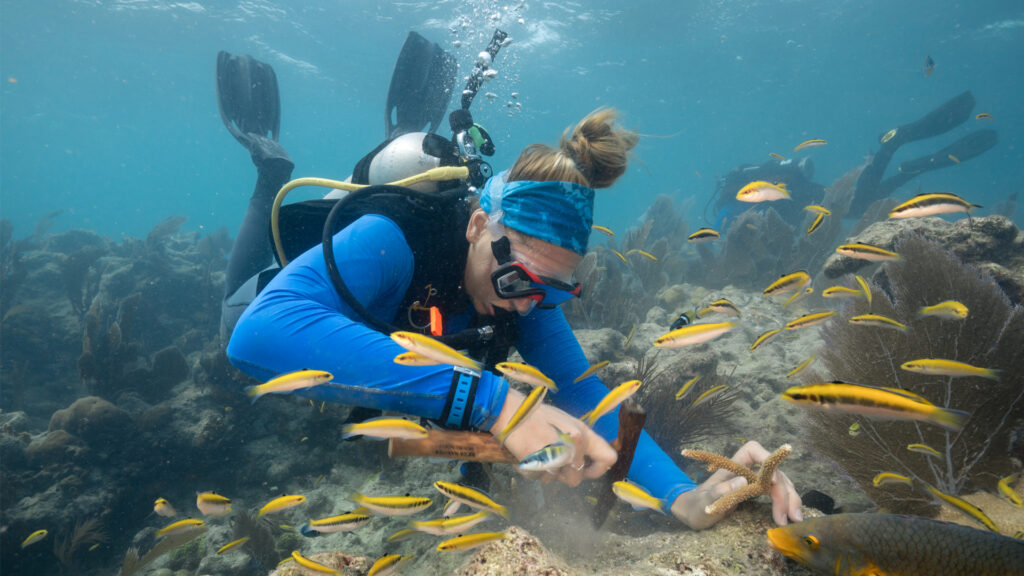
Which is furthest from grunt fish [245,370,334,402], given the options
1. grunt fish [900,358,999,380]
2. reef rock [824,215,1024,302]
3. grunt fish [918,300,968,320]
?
reef rock [824,215,1024,302]

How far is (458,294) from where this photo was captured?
2.71 meters

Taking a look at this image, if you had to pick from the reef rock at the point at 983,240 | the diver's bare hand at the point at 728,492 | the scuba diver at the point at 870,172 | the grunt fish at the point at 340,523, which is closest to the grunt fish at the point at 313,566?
the grunt fish at the point at 340,523

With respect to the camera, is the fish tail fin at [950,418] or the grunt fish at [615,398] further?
the grunt fish at [615,398]

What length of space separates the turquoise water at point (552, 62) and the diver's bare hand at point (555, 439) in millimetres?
10598

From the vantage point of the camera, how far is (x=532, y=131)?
70.4 metres

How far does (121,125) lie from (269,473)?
315ft

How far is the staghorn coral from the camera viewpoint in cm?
278

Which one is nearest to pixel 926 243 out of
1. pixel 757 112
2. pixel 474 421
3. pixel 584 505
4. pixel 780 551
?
pixel 780 551

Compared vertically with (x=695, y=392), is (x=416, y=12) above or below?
above

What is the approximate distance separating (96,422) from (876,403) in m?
8.19

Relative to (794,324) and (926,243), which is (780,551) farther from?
(926,243)

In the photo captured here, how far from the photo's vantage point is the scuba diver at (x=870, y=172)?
17.4m

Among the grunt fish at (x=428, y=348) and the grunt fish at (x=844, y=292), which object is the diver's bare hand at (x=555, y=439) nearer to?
the grunt fish at (x=428, y=348)

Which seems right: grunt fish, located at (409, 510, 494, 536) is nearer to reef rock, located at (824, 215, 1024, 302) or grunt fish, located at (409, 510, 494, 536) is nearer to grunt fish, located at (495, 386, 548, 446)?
grunt fish, located at (495, 386, 548, 446)
